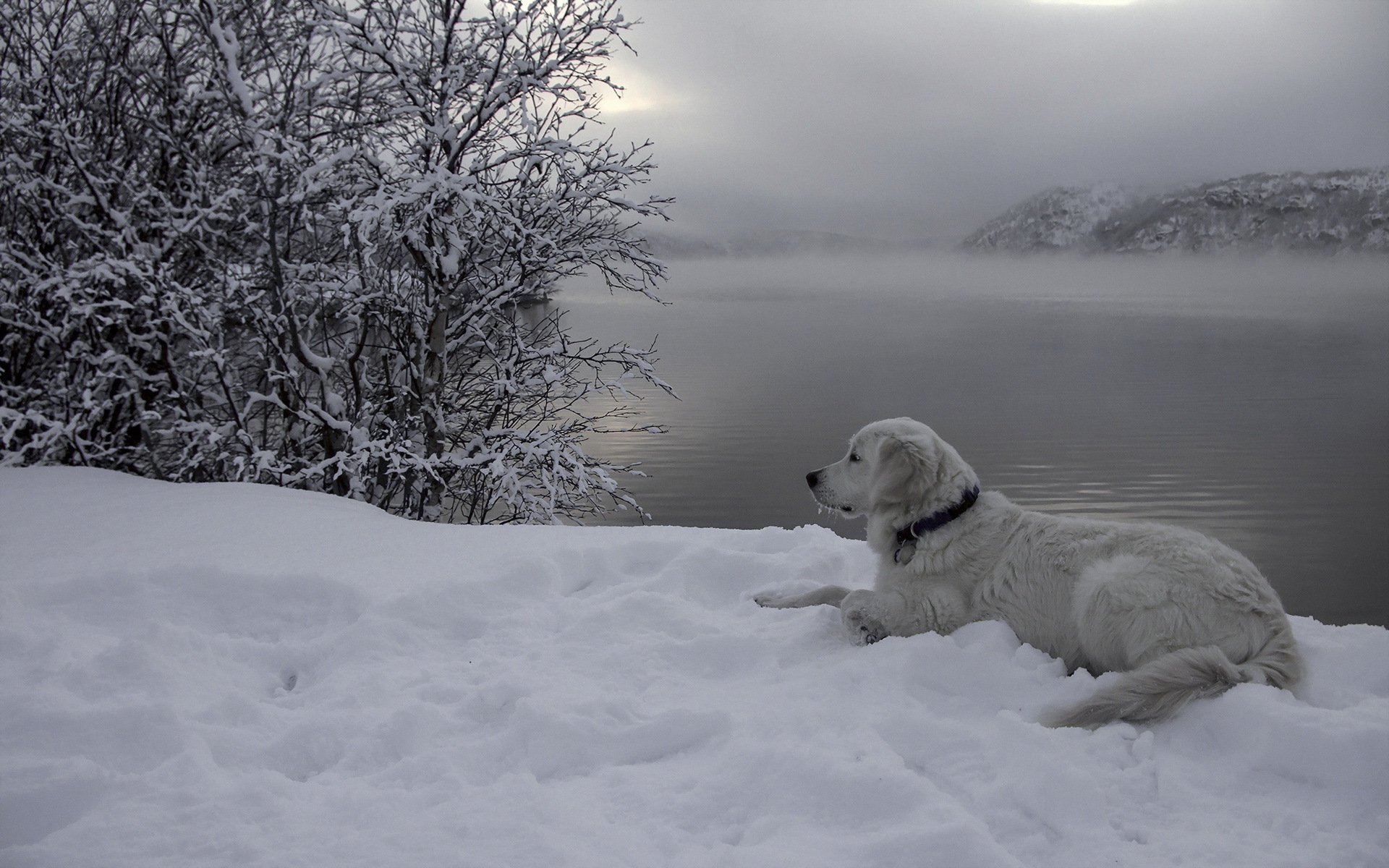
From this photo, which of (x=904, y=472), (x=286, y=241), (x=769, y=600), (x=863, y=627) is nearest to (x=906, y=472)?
(x=904, y=472)

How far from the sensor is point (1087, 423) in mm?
23422

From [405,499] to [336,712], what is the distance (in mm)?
6446

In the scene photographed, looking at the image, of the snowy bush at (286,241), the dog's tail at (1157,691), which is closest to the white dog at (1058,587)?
the dog's tail at (1157,691)

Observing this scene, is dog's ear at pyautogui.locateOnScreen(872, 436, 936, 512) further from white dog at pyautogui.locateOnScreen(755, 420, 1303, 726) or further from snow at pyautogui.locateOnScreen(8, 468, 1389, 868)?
snow at pyautogui.locateOnScreen(8, 468, 1389, 868)

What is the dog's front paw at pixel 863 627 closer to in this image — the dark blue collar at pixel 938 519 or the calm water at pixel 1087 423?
the dark blue collar at pixel 938 519

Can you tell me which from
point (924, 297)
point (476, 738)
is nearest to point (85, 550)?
point (476, 738)

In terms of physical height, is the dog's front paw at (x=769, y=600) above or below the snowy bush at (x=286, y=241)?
below

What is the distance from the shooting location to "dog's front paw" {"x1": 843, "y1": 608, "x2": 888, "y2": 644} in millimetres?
3842

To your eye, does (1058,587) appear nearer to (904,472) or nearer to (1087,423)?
(904,472)

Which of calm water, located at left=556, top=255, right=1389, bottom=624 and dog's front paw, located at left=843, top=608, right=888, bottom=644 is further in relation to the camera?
calm water, located at left=556, top=255, right=1389, bottom=624

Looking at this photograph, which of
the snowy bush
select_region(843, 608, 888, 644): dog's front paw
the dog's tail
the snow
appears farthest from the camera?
the snowy bush

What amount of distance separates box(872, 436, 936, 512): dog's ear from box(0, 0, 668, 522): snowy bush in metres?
4.88

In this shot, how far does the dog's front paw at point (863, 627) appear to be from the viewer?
3842 mm

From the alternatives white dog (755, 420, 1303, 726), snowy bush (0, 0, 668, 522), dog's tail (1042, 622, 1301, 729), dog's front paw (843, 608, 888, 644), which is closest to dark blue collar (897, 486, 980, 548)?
white dog (755, 420, 1303, 726)
